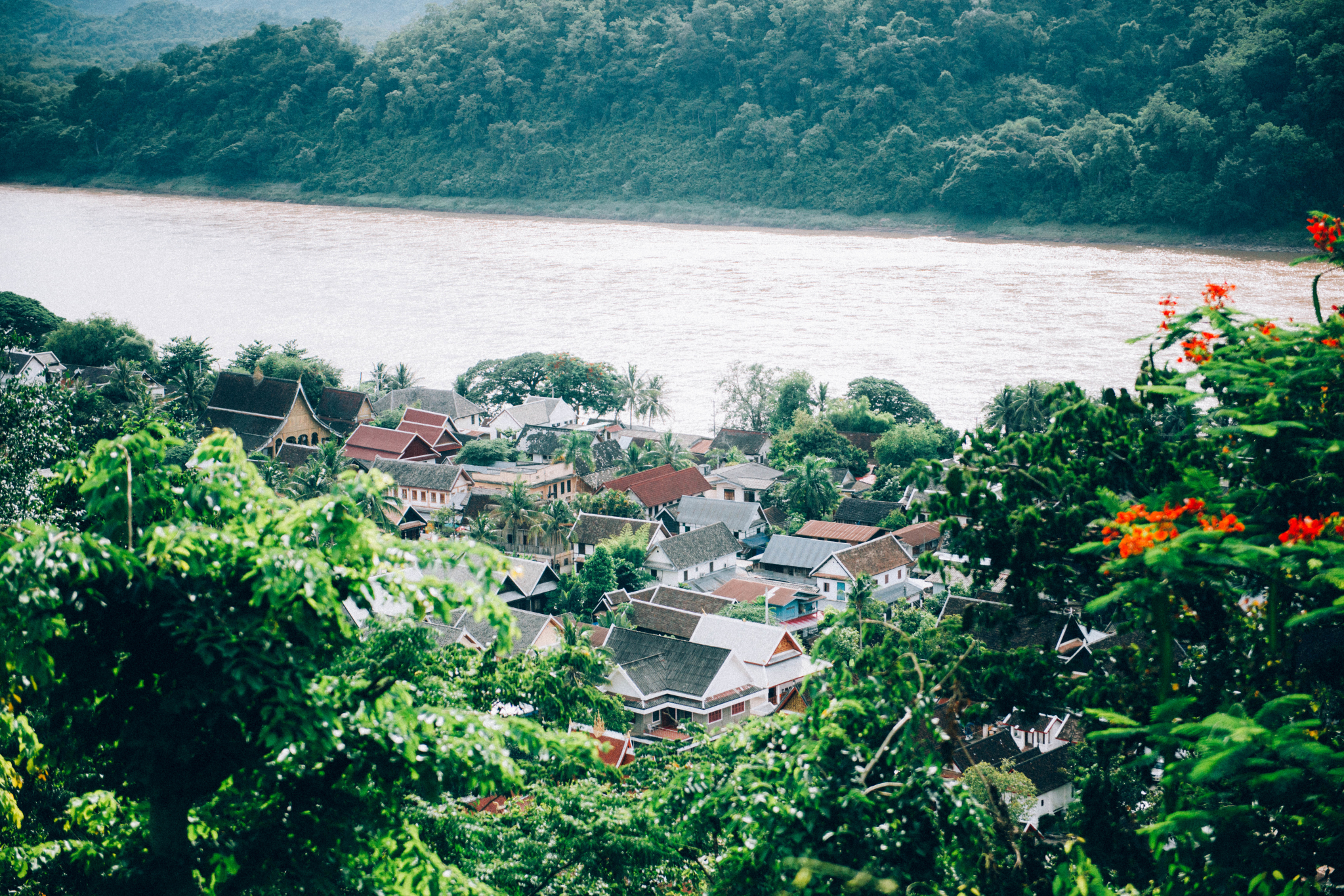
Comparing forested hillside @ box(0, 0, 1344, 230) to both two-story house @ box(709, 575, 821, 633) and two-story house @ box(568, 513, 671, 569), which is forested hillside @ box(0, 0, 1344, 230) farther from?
two-story house @ box(709, 575, 821, 633)

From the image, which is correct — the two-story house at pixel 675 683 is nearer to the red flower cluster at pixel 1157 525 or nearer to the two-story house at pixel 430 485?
the two-story house at pixel 430 485

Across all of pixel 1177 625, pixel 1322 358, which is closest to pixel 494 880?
pixel 1177 625

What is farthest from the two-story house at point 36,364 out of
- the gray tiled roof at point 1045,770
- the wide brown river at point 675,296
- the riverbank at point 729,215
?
the riverbank at point 729,215

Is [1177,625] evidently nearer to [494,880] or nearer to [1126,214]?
[494,880]

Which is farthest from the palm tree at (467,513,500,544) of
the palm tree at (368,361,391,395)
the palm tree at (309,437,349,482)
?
the palm tree at (368,361,391,395)

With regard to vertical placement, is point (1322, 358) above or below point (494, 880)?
Answer: above

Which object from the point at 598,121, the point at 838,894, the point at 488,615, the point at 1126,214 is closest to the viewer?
the point at 488,615
